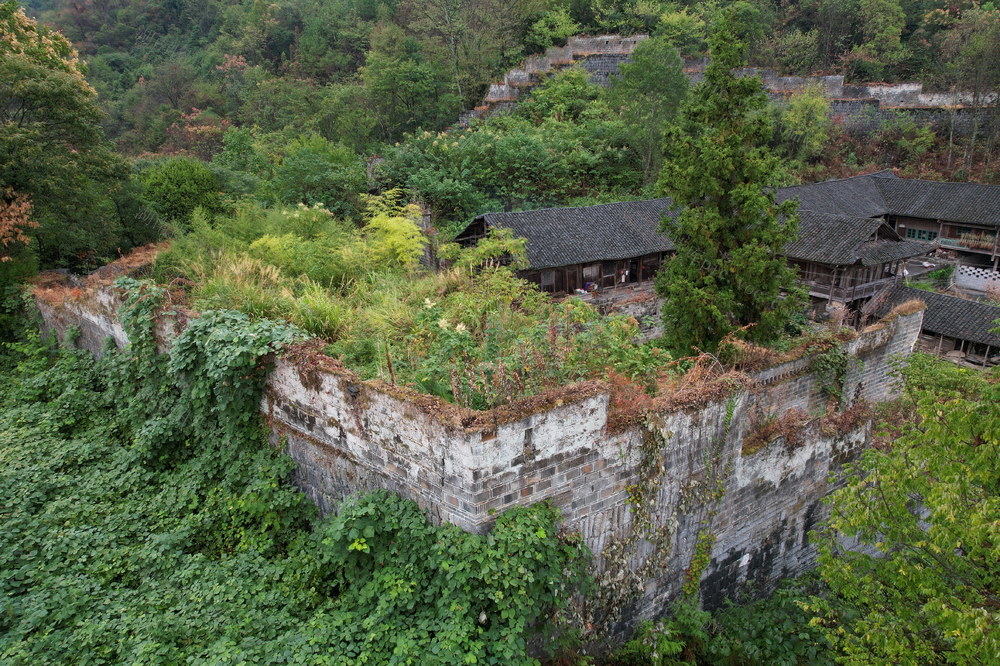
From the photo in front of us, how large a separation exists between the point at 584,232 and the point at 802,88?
24353mm

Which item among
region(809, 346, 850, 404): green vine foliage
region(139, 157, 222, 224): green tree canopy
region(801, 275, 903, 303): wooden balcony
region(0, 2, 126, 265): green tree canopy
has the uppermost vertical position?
region(0, 2, 126, 265): green tree canopy

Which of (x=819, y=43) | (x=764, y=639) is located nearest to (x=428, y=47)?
(x=819, y=43)

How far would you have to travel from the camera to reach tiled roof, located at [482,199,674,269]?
18953 millimetres

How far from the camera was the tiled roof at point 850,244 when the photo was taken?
1989 centimetres

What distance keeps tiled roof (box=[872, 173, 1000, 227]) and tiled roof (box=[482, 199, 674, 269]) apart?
15.3 meters

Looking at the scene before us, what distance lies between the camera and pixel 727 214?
39.9ft

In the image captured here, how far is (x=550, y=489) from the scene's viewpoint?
19.3 ft

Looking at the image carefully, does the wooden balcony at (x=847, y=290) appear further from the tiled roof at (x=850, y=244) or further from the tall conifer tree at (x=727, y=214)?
the tall conifer tree at (x=727, y=214)

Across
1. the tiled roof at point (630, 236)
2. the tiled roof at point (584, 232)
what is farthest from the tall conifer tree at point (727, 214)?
the tiled roof at point (584, 232)

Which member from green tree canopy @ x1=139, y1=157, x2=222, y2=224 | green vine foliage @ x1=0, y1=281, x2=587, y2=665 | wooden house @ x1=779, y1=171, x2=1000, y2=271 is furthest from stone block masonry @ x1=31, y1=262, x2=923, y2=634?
wooden house @ x1=779, y1=171, x2=1000, y2=271

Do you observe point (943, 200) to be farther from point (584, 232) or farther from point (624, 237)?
point (584, 232)

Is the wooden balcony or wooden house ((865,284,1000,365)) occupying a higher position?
the wooden balcony

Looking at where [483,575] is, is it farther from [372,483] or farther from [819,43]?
[819,43]

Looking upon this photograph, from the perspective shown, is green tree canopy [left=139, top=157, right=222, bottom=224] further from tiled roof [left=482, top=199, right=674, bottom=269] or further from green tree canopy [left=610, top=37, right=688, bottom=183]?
green tree canopy [left=610, top=37, right=688, bottom=183]
